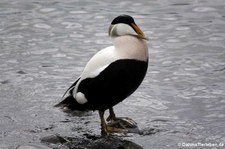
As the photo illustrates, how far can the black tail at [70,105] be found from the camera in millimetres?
6420

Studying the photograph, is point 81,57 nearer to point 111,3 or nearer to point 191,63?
point 191,63

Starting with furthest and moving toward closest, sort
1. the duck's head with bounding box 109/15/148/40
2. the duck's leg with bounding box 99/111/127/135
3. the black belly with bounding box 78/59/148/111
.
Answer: the duck's leg with bounding box 99/111/127/135
the duck's head with bounding box 109/15/148/40
the black belly with bounding box 78/59/148/111

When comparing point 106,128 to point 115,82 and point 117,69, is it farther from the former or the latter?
point 117,69

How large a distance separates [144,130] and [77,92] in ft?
2.59

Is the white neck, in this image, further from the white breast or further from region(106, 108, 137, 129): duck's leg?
region(106, 108, 137, 129): duck's leg

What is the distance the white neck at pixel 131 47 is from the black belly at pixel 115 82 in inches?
2.2

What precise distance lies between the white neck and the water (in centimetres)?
82

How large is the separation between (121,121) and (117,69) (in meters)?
0.74

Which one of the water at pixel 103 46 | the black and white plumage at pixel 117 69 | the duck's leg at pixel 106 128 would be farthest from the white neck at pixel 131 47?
the water at pixel 103 46

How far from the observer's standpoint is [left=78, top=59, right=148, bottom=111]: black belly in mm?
5949

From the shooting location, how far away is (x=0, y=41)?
9.78m

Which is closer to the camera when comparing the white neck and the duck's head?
the white neck

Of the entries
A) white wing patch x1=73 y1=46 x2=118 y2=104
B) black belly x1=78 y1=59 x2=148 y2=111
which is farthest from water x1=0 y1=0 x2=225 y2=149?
white wing patch x1=73 y1=46 x2=118 y2=104

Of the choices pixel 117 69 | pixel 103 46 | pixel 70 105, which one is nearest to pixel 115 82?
pixel 117 69
